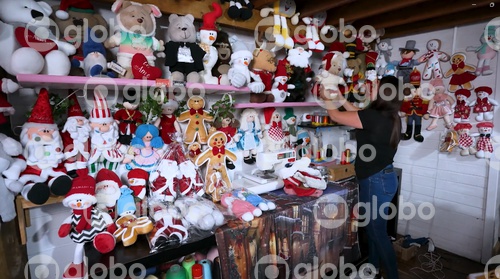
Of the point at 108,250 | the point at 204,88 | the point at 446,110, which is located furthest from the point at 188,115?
the point at 446,110

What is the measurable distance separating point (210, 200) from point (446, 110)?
200 cm

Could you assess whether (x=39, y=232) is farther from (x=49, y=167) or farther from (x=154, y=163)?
(x=154, y=163)

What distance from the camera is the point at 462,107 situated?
2137 mm

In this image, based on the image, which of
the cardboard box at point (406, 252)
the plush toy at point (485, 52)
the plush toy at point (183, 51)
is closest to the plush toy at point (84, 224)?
the plush toy at point (183, 51)

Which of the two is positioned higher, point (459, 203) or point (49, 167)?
point (49, 167)

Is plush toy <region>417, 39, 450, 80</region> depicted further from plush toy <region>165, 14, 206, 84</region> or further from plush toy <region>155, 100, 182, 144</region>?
plush toy <region>155, 100, 182, 144</region>

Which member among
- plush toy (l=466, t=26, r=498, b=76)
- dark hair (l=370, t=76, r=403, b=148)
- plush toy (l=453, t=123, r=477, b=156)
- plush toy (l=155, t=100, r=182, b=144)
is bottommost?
plush toy (l=453, t=123, r=477, b=156)

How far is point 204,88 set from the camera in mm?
1427

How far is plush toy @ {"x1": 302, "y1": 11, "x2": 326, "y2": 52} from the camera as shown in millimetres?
1973

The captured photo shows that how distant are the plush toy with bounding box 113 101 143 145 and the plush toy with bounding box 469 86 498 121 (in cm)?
238

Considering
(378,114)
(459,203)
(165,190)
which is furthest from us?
(459,203)

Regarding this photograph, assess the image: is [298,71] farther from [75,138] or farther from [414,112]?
[75,138]

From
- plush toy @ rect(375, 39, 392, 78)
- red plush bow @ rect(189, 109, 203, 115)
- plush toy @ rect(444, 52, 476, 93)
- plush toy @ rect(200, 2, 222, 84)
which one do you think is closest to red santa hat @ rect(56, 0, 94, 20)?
plush toy @ rect(200, 2, 222, 84)

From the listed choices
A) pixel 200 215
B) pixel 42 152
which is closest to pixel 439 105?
pixel 200 215
